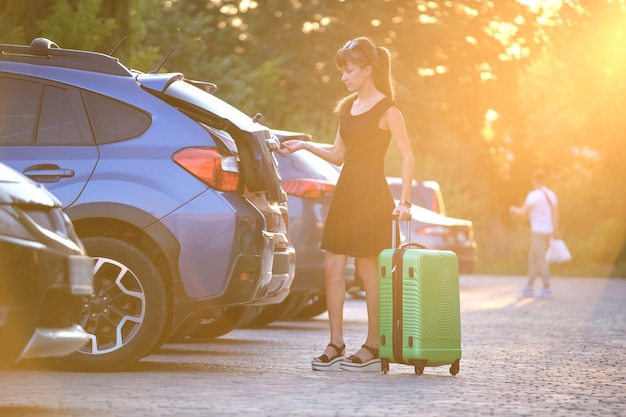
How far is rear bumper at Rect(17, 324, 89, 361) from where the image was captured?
6.66 m

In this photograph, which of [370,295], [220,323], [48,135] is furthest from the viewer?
[220,323]

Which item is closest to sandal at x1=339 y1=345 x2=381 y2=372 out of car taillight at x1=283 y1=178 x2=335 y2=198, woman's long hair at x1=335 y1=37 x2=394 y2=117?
woman's long hair at x1=335 y1=37 x2=394 y2=117

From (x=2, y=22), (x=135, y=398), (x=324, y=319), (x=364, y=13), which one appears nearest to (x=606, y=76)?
(x=364, y=13)

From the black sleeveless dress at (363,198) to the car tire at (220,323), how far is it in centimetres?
160

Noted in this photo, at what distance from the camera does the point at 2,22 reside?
1494 centimetres

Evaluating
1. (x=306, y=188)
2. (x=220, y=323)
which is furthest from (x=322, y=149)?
(x=306, y=188)

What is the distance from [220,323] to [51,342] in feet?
15.9

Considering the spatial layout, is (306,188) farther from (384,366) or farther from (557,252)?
(557,252)

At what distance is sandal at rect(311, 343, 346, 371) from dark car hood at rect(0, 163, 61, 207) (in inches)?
117

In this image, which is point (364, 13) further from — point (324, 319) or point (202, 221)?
point (202, 221)

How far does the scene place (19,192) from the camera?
676cm

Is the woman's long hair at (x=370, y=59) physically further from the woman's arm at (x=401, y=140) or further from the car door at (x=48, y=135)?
the car door at (x=48, y=135)

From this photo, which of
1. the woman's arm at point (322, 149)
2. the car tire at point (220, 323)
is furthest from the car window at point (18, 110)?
the car tire at point (220, 323)

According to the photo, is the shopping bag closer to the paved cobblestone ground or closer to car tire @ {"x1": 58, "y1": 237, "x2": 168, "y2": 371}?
the paved cobblestone ground
